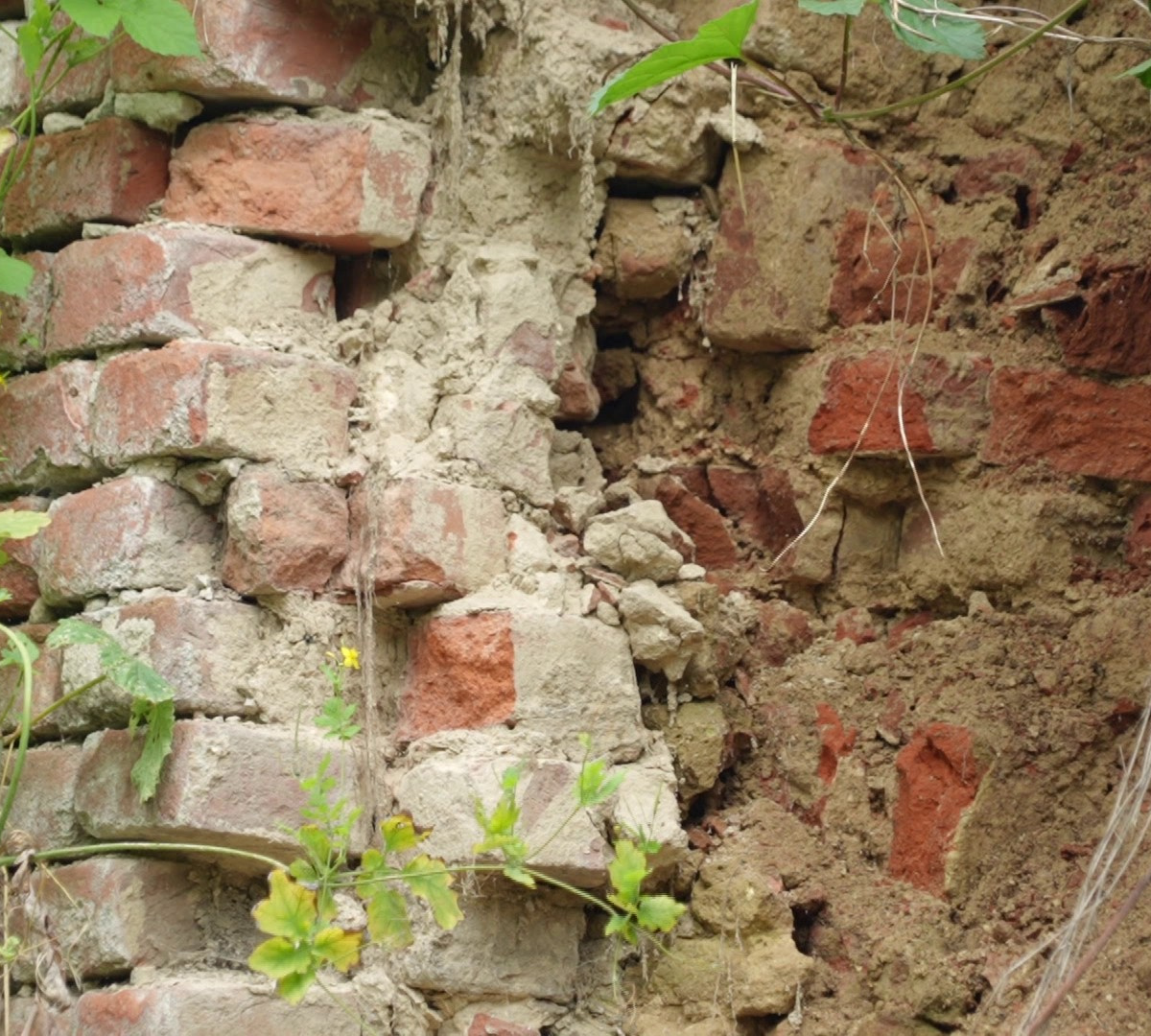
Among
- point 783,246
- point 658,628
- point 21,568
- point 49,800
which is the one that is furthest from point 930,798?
point 21,568

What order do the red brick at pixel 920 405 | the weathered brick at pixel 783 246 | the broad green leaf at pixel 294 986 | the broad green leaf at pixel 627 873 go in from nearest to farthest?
the broad green leaf at pixel 294 986
the broad green leaf at pixel 627 873
the red brick at pixel 920 405
the weathered brick at pixel 783 246

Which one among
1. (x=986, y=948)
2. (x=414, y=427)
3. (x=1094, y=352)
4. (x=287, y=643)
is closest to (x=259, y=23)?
(x=414, y=427)

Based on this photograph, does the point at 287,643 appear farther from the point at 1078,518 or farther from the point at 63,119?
the point at 1078,518

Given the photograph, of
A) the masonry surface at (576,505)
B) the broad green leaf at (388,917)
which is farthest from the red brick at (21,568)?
the broad green leaf at (388,917)

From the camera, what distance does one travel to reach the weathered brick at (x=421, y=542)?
167 cm

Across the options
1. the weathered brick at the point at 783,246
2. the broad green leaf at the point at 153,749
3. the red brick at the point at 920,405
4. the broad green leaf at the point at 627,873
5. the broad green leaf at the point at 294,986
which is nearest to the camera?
the broad green leaf at the point at 294,986

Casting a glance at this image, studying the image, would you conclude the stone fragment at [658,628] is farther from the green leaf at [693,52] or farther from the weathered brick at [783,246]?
the green leaf at [693,52]

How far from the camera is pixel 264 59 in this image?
1.77m

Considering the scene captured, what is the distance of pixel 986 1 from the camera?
6.19ft

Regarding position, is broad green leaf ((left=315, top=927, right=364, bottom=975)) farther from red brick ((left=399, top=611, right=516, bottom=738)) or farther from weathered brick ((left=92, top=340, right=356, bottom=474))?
weathered brick ((left=92, top=340, right=356, bottom=474))

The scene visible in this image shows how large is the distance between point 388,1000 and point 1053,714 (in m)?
0.72

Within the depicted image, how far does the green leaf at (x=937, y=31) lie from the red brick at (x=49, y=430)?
0.90 meters

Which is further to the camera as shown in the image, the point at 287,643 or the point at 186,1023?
the point at 287,643

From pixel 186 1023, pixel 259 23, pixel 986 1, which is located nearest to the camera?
pixel 186 1023
